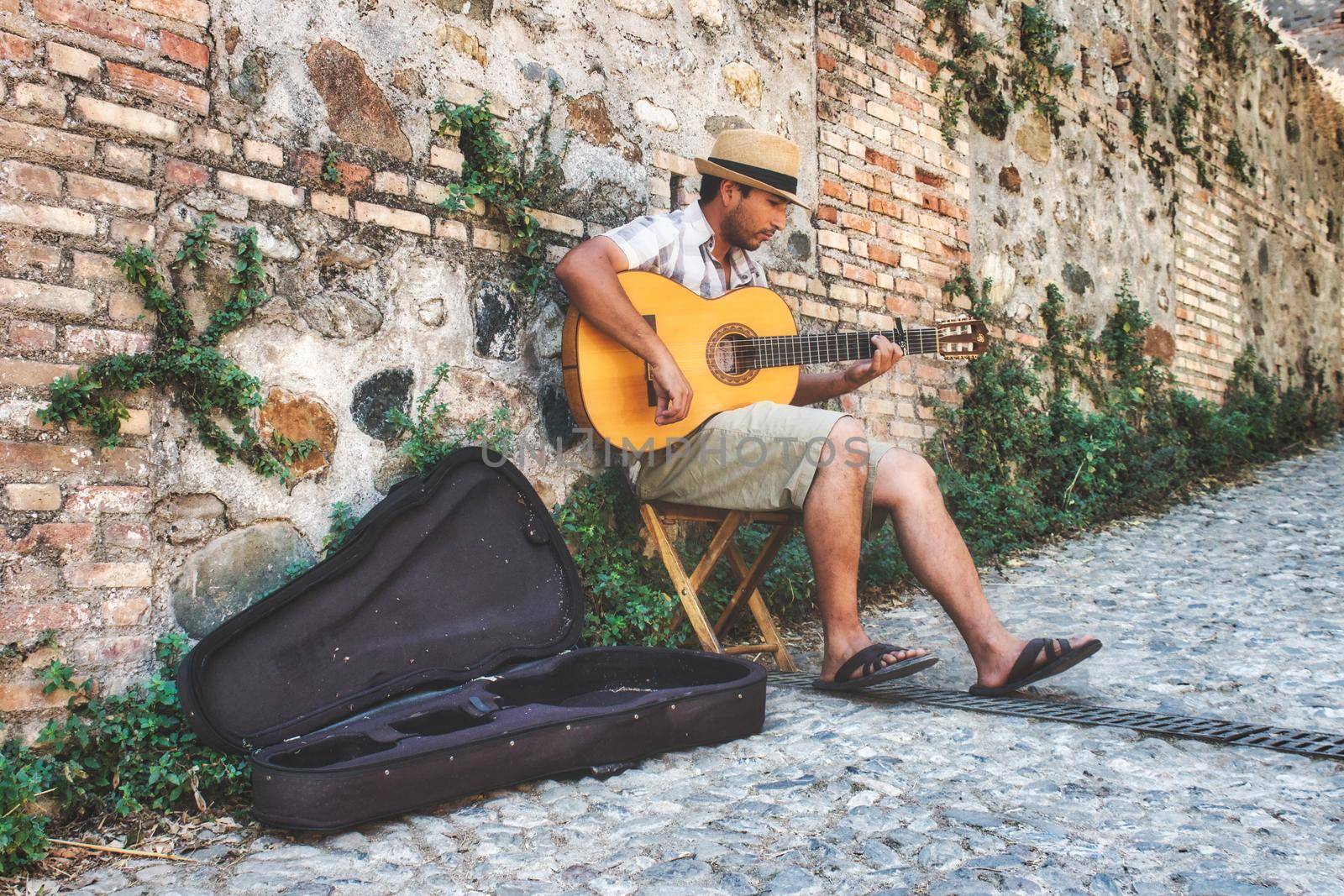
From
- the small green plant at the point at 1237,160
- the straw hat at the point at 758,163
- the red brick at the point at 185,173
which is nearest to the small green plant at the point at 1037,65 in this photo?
the small green plant at the point at 1237,160

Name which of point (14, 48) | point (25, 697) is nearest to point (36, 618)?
point (25, 697)

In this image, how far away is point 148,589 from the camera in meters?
2.33

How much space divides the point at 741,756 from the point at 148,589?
142 centimetres

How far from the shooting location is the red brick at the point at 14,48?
219 cm

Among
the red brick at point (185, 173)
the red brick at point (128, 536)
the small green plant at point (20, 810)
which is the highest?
the red brick at point (185, 173)

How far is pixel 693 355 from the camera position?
3.03 m

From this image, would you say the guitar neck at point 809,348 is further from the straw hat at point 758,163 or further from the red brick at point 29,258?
the red brick at point 29,258

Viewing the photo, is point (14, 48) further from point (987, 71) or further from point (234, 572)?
point (987, 71)

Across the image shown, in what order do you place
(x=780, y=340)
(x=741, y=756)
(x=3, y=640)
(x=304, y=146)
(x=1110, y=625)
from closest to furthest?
(x=3, y=640)
(x=741, y=756)
(x=304, y=146)
(x=780, y=340)
(x=1110, y=625)

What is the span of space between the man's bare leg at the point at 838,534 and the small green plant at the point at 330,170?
1519 mm

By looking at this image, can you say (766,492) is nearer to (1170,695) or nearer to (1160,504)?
(1170,695)

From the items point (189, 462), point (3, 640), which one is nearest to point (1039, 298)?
point (189, 462)

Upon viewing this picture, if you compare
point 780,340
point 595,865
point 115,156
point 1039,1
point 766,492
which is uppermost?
point 1039,1

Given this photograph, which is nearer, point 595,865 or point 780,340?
point 595,865
